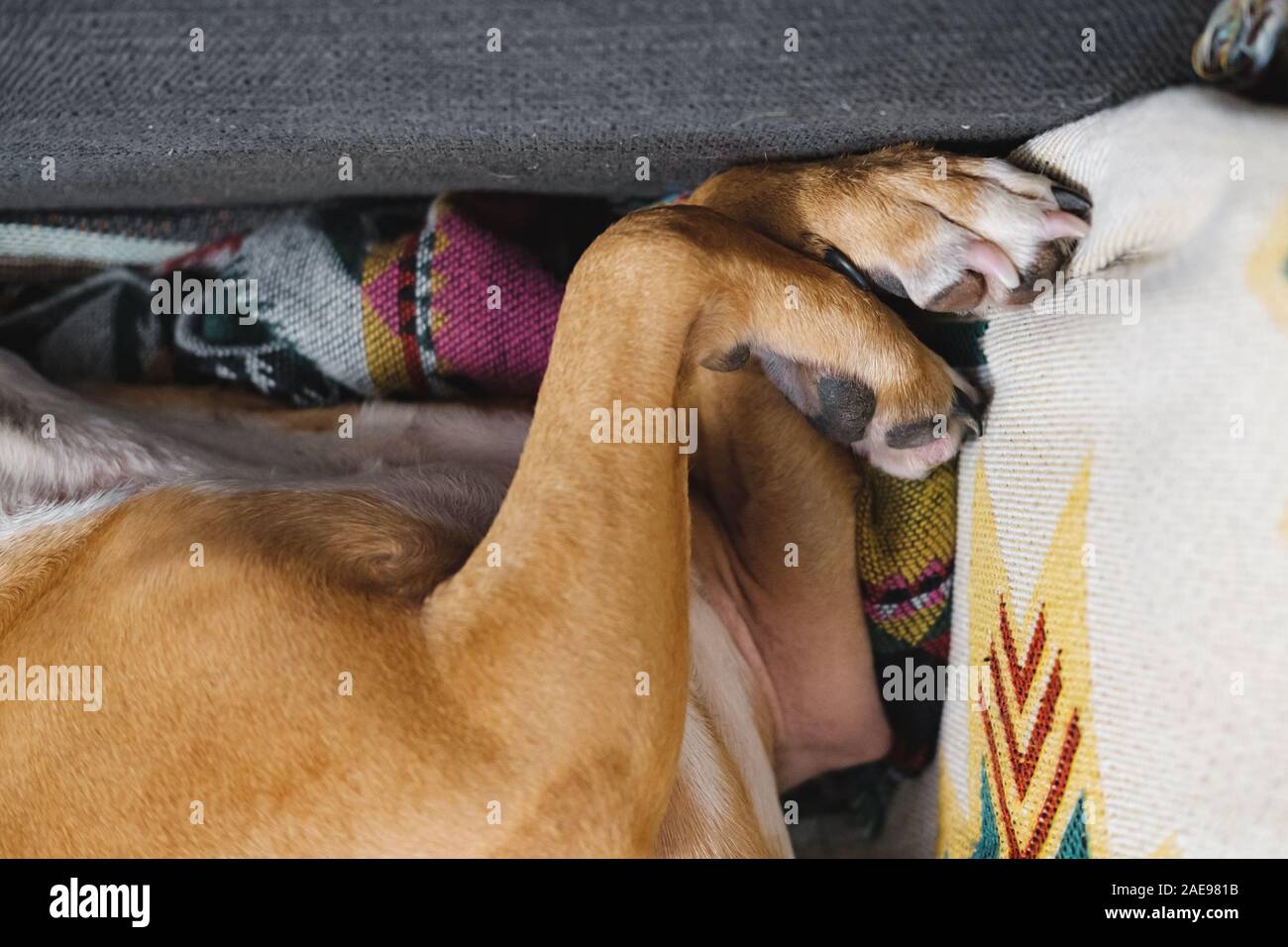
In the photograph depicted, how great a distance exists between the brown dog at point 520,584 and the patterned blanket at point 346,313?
235 mm

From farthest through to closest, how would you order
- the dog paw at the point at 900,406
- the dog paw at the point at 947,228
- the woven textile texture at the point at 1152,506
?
the dog paw at the point at 900,406
the dog paw at the point at 947,228
the woven textile texture at the point at 1152,506

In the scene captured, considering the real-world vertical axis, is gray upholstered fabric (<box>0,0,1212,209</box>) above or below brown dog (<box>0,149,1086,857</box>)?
above

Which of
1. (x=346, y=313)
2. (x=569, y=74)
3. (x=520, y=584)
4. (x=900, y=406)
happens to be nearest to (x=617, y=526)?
(x=520, y=584)

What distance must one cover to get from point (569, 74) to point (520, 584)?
1.73 feet

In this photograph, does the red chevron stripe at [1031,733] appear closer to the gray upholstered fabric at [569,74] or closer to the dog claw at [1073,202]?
the dog claw at [1073,202]

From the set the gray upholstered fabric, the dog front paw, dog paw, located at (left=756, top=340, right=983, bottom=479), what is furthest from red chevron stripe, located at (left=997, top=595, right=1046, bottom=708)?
the gray upholstered fabric

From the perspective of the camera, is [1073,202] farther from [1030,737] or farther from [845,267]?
[1030,737]

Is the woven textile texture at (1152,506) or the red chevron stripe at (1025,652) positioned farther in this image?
the red chevron stripe at (1025,652)

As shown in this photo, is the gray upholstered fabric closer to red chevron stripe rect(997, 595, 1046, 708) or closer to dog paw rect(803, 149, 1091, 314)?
dog paw rect(803, 149, 1091, 314)

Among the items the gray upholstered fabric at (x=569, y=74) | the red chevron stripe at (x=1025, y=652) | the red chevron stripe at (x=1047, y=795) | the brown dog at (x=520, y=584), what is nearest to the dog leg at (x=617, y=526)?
the brown dog at (x=520, y=584)

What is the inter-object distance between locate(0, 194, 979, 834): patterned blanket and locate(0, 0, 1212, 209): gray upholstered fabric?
272 millimetres

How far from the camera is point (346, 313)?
5.03 ft

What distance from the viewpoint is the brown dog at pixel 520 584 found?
3.13 ft

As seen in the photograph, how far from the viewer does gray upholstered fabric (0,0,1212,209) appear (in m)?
0.92
